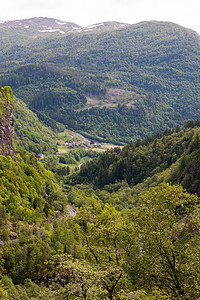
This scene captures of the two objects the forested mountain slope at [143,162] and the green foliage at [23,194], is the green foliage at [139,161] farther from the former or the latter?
the green foliage at [23,194]

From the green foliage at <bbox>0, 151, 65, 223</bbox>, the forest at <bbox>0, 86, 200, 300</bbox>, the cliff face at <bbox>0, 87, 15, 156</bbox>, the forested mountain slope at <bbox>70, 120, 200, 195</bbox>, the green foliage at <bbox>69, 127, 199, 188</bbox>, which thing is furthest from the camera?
the green foliage at <bbox>69, 127, 199, 188</bbox>

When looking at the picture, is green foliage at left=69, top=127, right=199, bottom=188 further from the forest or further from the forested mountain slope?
the forest

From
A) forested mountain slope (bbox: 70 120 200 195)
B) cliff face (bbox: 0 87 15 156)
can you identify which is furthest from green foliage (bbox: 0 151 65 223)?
forested mountain slope (bbox: 70 120 200 195)

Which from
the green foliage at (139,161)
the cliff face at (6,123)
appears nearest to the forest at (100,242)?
the cliff face at (6,123)

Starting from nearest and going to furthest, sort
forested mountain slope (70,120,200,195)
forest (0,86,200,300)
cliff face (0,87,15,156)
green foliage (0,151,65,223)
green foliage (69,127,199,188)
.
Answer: forest (0,86,200,300), green foliage (0,151,65,223), cliff face (0,87,15,156), forested mountain slope (70,120,200,195), green foliage (69,127,199,188)

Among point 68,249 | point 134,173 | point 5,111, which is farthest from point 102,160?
point 68,249

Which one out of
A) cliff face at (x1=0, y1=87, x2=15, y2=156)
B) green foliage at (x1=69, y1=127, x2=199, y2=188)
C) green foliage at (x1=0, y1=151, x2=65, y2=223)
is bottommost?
green foliage at (x1=69, y1=127, x2=199, y2=188)
